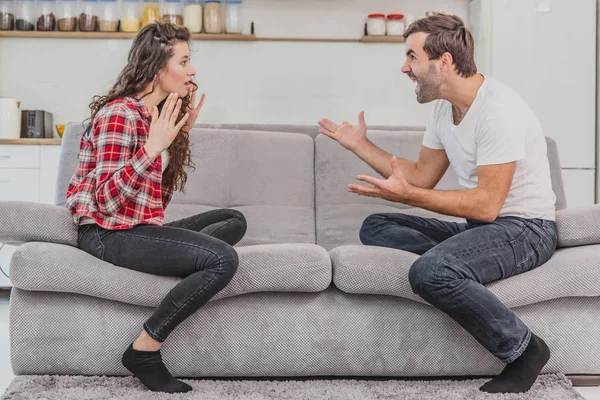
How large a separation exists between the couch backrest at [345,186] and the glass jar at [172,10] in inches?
75.4

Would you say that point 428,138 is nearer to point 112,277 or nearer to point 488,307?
point 488,307

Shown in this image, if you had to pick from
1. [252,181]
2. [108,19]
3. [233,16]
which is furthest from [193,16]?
[252,181]

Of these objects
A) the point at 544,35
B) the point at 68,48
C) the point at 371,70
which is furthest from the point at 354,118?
the point at 68,48

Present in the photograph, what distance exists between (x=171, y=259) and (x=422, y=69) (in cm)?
96

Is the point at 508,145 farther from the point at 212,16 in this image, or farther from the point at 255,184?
the point at 212,16

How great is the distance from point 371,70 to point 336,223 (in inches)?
82.3

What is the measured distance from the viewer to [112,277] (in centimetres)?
192

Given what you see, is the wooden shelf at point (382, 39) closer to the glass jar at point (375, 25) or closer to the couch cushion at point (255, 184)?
the glass jar at point (375, 25)

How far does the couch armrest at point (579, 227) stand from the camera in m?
2.10

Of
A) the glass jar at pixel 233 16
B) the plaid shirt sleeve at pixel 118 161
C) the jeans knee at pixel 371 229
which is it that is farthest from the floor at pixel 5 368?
the glass jar at pixel 233 16

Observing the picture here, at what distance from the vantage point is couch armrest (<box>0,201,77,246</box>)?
77.9 inches

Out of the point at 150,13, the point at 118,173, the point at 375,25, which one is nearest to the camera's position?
the point at 118,173

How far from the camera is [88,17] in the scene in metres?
4.33

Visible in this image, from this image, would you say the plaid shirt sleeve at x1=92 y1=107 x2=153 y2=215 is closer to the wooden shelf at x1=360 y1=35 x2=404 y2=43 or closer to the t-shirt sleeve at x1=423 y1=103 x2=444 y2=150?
the t-shirt sleeve at x1=423 y1=103 x2=444 y2=150
